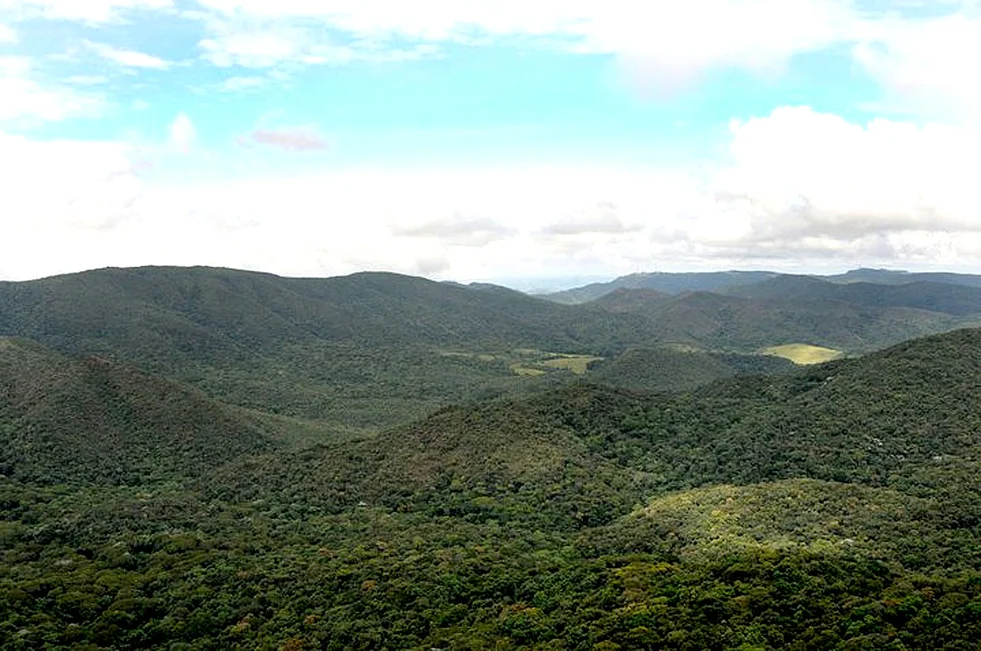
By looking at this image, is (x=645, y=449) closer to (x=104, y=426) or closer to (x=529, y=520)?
(x=529, y=520)

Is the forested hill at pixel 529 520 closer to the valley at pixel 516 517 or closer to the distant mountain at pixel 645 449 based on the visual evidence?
the valley at pixel 516 517

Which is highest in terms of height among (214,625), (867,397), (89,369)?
(89,369)

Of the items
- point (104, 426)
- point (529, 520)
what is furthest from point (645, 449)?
point (104, 426)

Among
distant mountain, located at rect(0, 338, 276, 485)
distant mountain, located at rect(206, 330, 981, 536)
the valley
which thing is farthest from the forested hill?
distant mountain, located at rect(0, 338, 276, 485)

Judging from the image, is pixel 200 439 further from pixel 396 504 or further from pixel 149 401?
pixel 396 504

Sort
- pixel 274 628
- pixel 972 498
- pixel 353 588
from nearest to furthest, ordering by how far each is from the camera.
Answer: pixel 274 628 → pixel 353 588 → pixel 972 498

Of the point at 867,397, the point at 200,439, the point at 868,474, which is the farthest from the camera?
the point at 200,439

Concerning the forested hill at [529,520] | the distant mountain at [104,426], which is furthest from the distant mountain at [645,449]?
the distant mountain at [104,426]

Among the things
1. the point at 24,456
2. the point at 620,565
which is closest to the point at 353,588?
the point at 620,565
